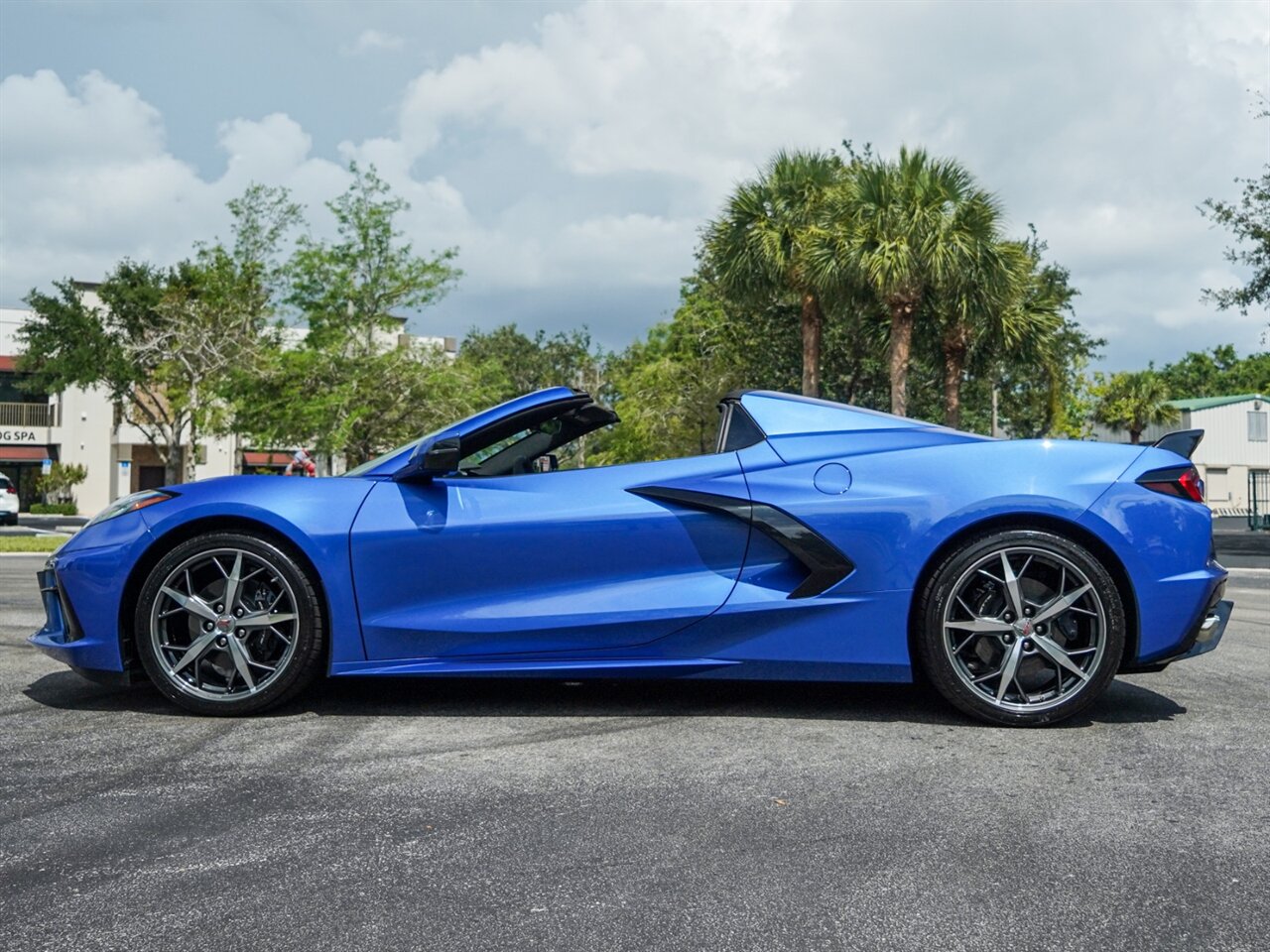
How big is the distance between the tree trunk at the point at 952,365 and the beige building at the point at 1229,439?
3533 centimetres

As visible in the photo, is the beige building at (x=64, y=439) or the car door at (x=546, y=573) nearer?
the car door at (x=546, y=573)

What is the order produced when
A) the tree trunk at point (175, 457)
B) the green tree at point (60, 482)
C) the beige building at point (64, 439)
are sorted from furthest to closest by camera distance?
the beige building at point (64, 439)
the green tree at point (60, 482)
the tree trunk at point (175, 457)

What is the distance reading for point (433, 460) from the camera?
404cm

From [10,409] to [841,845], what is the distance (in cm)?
5505

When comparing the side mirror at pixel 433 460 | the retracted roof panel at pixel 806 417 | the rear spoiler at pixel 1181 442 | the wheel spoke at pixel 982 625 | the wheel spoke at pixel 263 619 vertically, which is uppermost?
the retracted roof panel at pixel 806 417

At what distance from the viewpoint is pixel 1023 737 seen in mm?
3881

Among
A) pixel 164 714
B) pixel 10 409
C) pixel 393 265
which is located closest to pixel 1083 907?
pixel 164 714

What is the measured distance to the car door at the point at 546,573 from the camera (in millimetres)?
4031

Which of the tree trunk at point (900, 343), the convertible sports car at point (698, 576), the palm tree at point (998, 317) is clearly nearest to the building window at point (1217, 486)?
the palm tree at point (998, 317)

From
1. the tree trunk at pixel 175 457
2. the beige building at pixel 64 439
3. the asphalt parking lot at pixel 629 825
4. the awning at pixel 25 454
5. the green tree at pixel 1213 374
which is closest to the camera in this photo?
the asphalt parking lot at pixel 629 825

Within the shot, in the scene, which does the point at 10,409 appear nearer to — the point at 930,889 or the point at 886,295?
the point at 886,295

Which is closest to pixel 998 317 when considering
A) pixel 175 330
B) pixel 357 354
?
pixel 357 354

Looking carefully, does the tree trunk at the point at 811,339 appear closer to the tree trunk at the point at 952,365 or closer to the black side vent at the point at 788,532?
the tree trunk at the point at 952,365

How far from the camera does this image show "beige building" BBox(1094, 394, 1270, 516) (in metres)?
55.8
